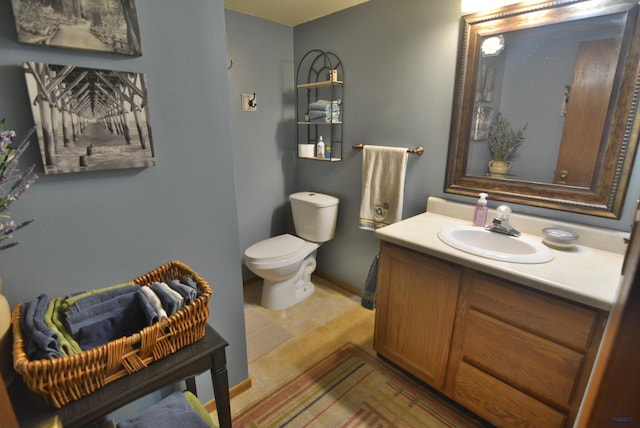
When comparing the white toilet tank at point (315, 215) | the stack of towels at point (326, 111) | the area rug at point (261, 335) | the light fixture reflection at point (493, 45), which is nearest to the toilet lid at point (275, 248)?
the white toilet tank at point (315, 215)

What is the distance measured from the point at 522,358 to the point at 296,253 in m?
1.45

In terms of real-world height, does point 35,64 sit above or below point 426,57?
below

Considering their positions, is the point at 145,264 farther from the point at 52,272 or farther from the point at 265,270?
the point at 265,270

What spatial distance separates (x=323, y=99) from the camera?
2438mm

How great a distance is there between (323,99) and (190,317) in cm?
199

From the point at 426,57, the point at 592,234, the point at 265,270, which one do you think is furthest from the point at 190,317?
the point at 426,57

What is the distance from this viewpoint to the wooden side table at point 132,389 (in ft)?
2.34

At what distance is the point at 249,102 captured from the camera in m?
2.37

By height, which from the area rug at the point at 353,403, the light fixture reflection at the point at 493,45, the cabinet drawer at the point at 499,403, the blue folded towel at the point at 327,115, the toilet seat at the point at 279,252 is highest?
the light fixture reflection at the point at 493,45

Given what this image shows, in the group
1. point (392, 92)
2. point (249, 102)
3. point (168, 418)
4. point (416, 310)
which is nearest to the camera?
point (168, 418)

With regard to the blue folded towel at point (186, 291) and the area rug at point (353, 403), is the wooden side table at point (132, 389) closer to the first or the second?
the blue folded towel at point (186, 291)

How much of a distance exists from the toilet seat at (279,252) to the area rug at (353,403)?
2.31ft

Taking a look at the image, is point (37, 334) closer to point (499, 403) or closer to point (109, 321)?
point (109, 321)

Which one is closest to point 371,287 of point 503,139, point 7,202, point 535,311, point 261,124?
point 535,311
